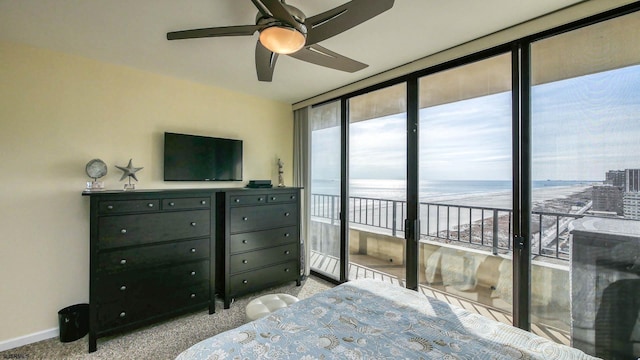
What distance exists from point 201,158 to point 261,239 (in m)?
1.25

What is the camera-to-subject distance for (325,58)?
1965 mm

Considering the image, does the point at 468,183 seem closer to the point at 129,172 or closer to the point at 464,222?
the point at 464,222

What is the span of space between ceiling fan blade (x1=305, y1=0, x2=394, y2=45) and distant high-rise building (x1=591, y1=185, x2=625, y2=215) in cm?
189

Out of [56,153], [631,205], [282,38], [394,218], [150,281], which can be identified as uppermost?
[282,38]

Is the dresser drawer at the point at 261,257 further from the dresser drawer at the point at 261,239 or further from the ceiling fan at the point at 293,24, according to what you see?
the ceiling fan at the point at 293,24

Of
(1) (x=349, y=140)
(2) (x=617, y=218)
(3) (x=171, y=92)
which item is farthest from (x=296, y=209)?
(2) (x=617, y=218)

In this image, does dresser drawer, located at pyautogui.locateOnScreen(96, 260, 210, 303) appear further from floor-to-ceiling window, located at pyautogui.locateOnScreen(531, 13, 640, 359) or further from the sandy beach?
floor-to-ceiling window, located at pyautogui.locateOnScreen(531, 13, 640, 359)

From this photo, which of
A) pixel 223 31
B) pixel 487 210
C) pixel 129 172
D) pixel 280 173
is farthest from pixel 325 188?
pixel 223 31

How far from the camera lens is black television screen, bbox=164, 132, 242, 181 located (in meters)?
3.14

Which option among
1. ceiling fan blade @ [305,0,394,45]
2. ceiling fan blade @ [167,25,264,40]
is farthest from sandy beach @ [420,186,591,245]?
ceiling fan blade @ [167,25,264,40]

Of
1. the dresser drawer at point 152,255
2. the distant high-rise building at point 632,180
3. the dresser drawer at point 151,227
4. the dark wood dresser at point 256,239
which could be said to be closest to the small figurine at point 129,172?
the dresser drawer at point 151,227

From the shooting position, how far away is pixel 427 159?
111 inches

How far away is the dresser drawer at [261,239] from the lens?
318cm

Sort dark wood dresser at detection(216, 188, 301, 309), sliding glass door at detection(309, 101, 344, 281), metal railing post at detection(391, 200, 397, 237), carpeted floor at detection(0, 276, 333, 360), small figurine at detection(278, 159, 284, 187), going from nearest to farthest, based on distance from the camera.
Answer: carpeted floor at detection(0, 276, 333, 360) → dark wood dresser at detection(216, 188, 301, 309) → metal railing post at detection(391, 200, 397, 237) → sliding glass door at detection(309, 101, 344, 281) → small figurine at detection(278, 159, 284, 187)
